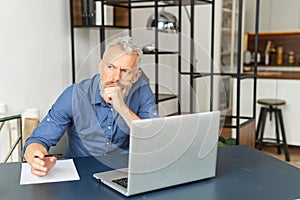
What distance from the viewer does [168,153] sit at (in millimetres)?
1138

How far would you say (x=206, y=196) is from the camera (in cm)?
115

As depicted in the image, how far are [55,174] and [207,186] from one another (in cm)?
52

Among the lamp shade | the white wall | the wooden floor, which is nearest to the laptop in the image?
the white wall

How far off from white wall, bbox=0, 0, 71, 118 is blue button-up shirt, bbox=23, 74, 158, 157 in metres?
0.91

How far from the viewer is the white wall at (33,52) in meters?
2.40

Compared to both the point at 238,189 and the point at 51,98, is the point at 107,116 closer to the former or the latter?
the point at 238,189

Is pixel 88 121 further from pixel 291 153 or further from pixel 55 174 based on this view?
pixel 291 153

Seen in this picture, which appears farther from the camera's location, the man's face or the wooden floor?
the wooden floor

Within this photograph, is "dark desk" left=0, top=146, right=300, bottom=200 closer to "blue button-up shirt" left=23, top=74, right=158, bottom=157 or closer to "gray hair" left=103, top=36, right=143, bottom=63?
"blue button-up shirt" left=23, top=74, right=158, bottom=157

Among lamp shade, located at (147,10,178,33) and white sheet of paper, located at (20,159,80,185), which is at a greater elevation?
lamp shade, located at (147,10,178,33)

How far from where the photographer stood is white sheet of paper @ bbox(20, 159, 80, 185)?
1265 millimetres

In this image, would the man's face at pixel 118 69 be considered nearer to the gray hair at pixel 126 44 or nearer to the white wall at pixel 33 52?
the gray hair at pixel 126 44

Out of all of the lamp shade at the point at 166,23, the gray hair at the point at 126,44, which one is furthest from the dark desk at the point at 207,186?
the lamp shade at the point at 166,23

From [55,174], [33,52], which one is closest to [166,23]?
[33,52]
